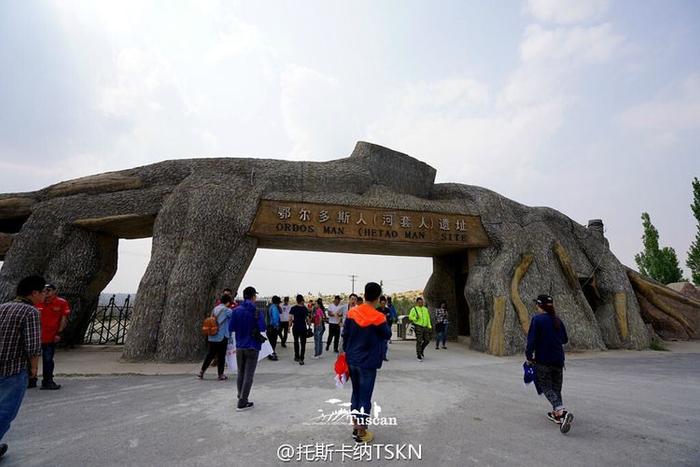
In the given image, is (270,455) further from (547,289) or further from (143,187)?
(547,289)

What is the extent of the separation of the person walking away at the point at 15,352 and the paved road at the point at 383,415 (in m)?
0.54

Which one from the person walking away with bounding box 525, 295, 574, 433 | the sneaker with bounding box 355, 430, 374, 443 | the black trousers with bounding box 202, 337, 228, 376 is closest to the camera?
the sneaker with bounding box 355, 430, 374, 443

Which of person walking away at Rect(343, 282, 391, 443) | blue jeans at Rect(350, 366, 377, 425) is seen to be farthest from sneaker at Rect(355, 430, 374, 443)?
blue jeans at Rect(350, 366, 377, 425)

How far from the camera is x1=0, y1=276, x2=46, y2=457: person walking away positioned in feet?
10.1

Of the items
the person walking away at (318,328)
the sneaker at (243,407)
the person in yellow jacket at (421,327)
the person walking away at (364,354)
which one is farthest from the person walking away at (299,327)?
the person walking away at (364,354)

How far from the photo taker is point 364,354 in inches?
142

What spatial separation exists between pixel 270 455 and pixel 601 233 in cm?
1532

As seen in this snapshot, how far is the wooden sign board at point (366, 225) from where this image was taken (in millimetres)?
9898

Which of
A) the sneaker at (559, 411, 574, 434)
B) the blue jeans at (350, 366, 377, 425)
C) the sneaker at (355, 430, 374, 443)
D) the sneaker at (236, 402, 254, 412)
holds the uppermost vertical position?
the blue jeans at (350, 366, 377, 425)


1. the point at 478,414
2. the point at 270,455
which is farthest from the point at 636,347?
the point at 270,455

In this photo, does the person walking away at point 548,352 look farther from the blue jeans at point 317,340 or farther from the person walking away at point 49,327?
the person walking away at point 49,327

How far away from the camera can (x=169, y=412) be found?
4531 millimetres

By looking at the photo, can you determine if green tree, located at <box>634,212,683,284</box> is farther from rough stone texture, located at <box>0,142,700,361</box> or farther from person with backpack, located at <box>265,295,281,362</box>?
person with backpack, located at <box>265,295,281,362</box>

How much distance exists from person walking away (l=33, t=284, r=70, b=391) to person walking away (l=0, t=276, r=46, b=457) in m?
3.05
